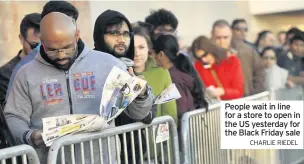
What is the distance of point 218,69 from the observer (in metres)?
5.93

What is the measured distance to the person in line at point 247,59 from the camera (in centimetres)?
676

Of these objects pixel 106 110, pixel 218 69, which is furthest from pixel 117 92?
pixel 218 69

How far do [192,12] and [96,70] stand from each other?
544 centimetres

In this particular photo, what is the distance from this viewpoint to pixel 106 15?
3838 mm

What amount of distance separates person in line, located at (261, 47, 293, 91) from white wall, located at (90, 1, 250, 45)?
1296 mm

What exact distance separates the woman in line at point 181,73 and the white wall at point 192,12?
1.94 meters

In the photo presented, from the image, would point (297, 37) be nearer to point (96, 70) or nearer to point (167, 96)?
point (167, 96)

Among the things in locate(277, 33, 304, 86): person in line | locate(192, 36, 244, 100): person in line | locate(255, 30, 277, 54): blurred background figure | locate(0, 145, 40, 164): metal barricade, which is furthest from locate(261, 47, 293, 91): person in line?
locate(0, 145, 40, 164): metal barricade

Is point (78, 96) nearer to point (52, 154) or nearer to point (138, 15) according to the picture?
point (52, 154)

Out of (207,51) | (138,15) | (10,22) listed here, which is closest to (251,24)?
(138,15)

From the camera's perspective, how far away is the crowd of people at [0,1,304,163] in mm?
3059

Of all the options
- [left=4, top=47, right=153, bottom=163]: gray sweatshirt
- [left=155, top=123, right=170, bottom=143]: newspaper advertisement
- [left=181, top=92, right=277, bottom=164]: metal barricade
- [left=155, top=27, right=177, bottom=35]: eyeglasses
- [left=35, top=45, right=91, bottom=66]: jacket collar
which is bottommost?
[left=181, top=92, right=277, bottom=164]: metal barricade

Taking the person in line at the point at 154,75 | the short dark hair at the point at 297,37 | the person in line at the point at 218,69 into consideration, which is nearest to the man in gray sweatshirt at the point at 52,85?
the person in line at the point at 154,75

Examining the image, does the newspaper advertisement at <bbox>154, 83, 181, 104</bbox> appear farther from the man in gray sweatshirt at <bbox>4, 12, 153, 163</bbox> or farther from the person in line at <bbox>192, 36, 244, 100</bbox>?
the person in line at <bbox>192, 36, 244, 100</bbox>
